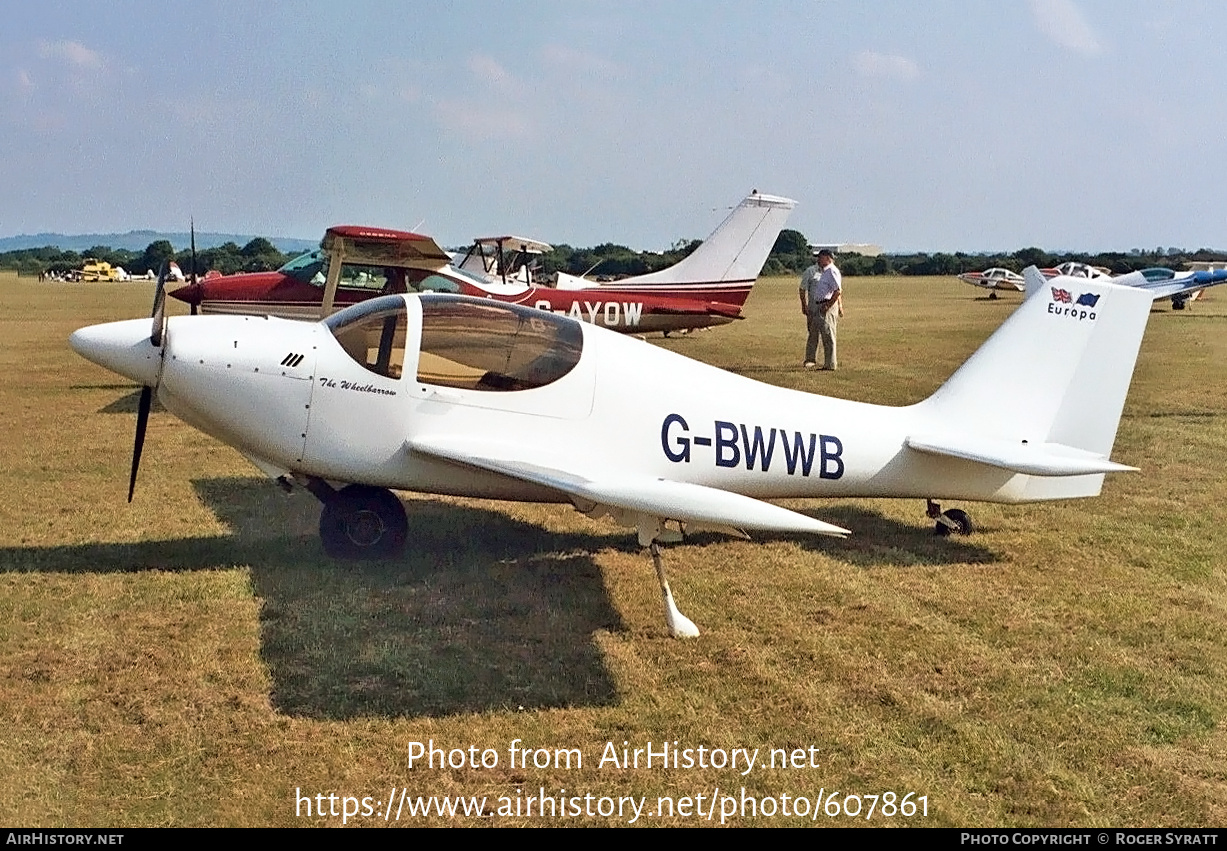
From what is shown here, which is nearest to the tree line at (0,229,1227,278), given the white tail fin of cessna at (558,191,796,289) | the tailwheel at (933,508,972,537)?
the white tail fin of cessna at (558,191,796,289)

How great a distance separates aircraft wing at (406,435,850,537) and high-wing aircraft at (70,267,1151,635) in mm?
31

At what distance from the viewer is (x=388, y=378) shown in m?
6.04

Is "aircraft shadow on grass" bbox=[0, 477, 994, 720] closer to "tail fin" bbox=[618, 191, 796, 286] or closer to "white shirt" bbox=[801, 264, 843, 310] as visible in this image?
"white shirt" bbox=[801, 264, 843, 310]

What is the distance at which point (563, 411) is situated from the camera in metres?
6.16

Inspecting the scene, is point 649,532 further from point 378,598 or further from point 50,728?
point 50,728

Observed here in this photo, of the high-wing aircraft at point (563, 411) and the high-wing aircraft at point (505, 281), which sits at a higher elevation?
the high-wing aircraft at point (505, 281)

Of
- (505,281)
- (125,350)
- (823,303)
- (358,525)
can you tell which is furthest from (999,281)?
(125,350)

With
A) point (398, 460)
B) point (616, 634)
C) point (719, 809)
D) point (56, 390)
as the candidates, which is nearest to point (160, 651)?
point (398, 460)

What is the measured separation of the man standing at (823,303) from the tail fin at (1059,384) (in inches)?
376

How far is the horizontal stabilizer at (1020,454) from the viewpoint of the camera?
627 centimetres

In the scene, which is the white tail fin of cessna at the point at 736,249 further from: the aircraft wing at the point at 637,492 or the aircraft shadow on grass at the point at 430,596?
the aircraft wing at the point at 637,492

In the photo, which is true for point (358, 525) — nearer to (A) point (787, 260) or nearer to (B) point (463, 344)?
(B) point (463, 344)

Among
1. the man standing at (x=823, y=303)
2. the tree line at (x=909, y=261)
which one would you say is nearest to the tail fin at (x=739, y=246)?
the man standing at (x=823, y=303)

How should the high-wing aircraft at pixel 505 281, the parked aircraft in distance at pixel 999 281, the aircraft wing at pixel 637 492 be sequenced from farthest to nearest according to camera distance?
1. the parked aircraft in distance at pixel 999 281
2. the high-wing aircraft at pixel 505 281
3. the aircraft wing at pixel 637 492
